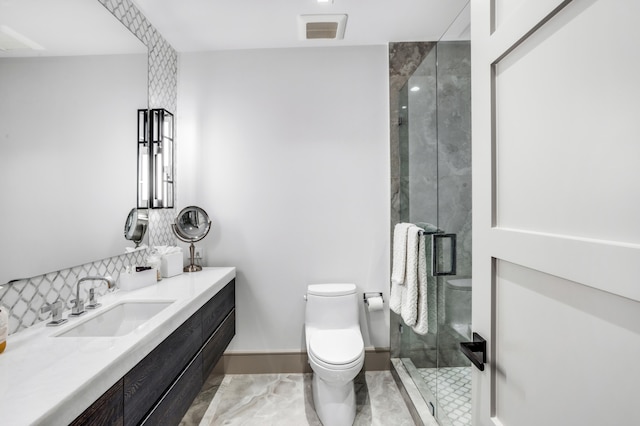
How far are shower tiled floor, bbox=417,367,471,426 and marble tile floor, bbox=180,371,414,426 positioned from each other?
1.09 feet

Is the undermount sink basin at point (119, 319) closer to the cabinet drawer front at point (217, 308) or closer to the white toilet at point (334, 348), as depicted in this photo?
the cabinet drawer front at point (217, 308)

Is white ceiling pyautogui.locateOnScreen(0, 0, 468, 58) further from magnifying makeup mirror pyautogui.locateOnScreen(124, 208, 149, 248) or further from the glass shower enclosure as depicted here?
magnifying makeup mirror pyautogui.locateOnScreen(124, 208, 149, 248)

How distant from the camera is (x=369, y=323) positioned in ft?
8.29

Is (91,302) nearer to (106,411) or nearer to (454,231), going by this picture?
(106,411)

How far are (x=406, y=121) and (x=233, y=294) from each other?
1.88m

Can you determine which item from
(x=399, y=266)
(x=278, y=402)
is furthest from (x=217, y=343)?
(x=399, y=266)

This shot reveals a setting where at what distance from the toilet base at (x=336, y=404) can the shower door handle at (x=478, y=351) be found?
121cm

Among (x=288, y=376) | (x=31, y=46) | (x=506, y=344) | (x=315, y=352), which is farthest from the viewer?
(x=288, y=376)

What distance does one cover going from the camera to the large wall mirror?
4.07ft

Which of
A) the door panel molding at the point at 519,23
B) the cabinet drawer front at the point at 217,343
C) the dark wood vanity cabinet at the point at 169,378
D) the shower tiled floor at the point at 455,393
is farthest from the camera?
the cabinet drawer front at the point at 217,343

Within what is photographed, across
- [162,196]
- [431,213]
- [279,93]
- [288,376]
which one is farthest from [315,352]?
[279,93]

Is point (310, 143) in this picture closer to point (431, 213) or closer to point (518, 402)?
point (431, 213)

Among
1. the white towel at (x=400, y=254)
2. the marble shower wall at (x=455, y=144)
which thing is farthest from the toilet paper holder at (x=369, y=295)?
the marble shower wall at (x=455, y=144)

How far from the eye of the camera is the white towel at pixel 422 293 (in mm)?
1908
